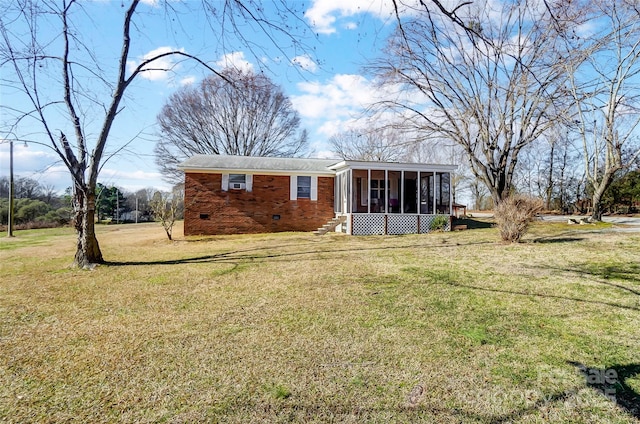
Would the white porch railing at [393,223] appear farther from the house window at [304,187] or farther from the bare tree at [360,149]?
the bare tree at [360,149]

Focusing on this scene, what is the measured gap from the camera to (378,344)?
3564 millimetres

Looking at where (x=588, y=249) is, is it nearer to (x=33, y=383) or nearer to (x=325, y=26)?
(x=325, y=26)

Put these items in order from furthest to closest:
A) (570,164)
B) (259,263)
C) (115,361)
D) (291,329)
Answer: (570,164)
(259,263)
(291,329)
(115,361)

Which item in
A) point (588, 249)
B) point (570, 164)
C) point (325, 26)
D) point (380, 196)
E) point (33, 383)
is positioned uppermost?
point (570, 164)

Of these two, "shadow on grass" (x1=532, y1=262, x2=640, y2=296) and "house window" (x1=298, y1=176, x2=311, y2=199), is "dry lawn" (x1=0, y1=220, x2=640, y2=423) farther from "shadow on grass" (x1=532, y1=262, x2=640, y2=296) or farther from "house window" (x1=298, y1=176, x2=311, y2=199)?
"house window" (x1=298, y1=176, x2=311, y2=199)

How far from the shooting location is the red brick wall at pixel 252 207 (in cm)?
1509

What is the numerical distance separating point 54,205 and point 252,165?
23.7m

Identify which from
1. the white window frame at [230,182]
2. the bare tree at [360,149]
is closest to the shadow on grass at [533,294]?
A: the white window frame at [230,182]

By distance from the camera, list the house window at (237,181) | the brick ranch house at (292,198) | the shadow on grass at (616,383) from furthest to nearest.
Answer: the house window at (237,181)
the brick ranch house at (292,198)
the shadow on grass at (616,383)

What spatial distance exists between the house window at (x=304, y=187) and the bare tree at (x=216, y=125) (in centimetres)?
1087

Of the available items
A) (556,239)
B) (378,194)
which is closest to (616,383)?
(556,239)

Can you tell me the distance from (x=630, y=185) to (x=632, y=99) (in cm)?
1017

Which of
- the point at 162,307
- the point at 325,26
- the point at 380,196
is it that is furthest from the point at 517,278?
the point at 380,196

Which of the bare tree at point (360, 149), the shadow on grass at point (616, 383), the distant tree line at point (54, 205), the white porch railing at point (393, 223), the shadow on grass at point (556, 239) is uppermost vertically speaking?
the bare tree at point (360, 149)
